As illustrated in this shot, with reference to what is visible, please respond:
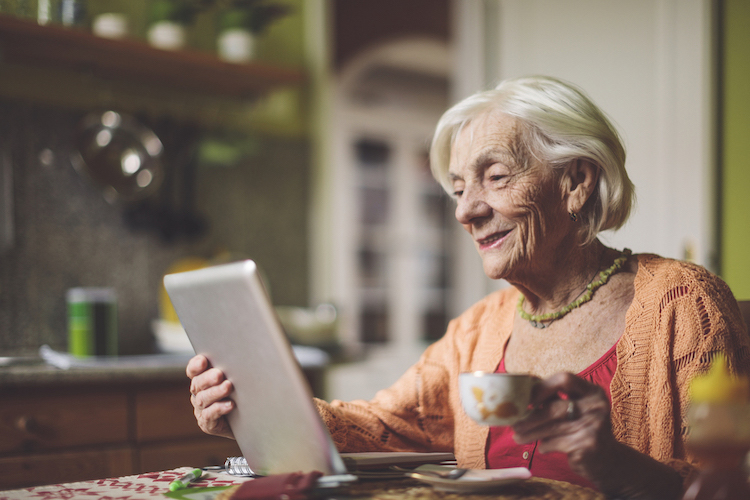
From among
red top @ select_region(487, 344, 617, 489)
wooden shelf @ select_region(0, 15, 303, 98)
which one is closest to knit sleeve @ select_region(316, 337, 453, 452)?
red top @ select_region(487, 344, 617, 489)

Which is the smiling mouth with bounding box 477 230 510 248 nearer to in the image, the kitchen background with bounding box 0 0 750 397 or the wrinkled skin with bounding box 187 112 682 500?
the wrinkled skin with bounding box 187 112 682 500

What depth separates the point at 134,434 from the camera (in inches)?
75.6

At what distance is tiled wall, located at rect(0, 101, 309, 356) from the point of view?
2283 millimetres

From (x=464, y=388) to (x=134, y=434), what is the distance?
1.47 m

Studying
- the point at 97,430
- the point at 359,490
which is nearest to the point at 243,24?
the point at 97,430

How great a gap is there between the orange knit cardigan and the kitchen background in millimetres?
1123

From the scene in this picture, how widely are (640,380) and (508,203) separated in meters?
0.39

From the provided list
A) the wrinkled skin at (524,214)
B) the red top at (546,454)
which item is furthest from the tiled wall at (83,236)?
the red top at (546,454)

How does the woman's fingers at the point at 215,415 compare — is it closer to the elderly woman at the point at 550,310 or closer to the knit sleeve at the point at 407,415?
the elderly woman at the point at 550,310

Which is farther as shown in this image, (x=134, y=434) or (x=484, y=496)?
(x=134, y=434)

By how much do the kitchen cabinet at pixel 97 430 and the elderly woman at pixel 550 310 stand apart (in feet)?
3.18

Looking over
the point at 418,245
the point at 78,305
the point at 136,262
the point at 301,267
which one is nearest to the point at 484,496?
the point at 78,305

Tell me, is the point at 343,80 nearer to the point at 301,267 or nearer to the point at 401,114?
the point at 401,114

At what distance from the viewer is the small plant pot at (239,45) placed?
2.62m
